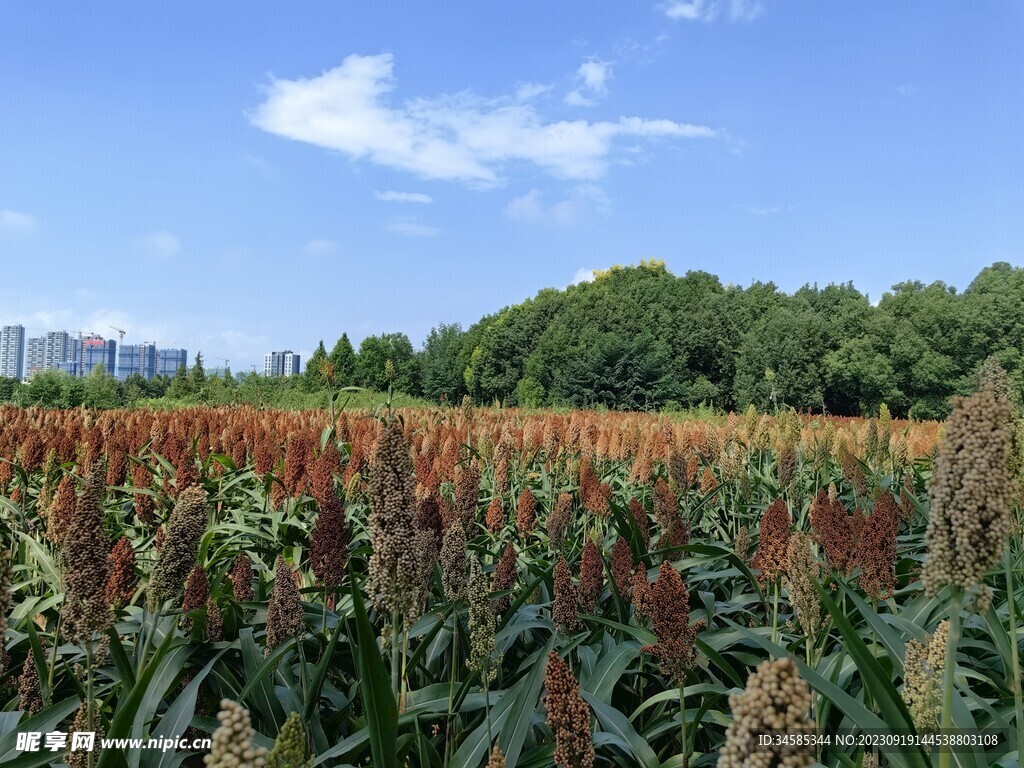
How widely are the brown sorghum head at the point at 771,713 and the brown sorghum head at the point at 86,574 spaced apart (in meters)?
1.68

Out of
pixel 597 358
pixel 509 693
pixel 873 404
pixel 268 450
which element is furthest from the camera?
pixel 873 404

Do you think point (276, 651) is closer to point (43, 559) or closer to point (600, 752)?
point (600, 752)

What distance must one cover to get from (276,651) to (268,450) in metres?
3.05

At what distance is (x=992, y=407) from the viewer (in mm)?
1231

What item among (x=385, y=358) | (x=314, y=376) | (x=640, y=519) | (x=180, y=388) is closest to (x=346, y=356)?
(x=385, y=358)

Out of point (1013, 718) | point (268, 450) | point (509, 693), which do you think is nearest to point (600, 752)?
point (509, 693)

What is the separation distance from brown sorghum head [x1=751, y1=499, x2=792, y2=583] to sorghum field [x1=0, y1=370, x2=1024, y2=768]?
14mm

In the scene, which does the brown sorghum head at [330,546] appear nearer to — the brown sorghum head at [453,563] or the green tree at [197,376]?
the brown sorghum head at [453,563]

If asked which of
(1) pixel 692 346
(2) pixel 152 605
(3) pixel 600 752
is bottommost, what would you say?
(3) pixel 600 752

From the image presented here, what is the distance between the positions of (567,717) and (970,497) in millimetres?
859

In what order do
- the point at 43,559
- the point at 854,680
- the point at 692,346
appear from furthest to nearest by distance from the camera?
the point at 692,346, the point at 43,559, the point at 854,680

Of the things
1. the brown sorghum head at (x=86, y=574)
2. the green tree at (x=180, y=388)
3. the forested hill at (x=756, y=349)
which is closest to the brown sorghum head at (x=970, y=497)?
the brown sorghum head at (x=86, y=574)

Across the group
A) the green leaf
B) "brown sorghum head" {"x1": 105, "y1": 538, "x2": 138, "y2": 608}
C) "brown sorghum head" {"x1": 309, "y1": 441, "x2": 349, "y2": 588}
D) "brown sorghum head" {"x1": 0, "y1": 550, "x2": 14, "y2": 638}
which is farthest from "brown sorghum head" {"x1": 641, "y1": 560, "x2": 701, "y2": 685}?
"brown sorghum head" {"x1": 105, "y1": 538, "x2": 138, "y2": 608}

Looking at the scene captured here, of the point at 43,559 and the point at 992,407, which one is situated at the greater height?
the point at 992,407
